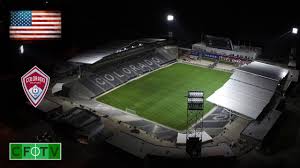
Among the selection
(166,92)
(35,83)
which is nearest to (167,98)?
(166,92)

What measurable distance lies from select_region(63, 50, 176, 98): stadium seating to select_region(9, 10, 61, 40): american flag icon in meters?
12.6

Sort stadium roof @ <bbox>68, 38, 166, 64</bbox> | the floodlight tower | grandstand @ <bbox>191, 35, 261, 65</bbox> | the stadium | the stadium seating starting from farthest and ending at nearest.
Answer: grandstand @ <bbox>191, 35, 261, 65</bbox> < the stadium seating < stadium roof @ <bbox>68, 38, 166, 64</bbox> < the stadium < the floodlight tower

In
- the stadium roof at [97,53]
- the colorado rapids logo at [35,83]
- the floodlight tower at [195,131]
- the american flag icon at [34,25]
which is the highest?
the american flag icon at [34,25]

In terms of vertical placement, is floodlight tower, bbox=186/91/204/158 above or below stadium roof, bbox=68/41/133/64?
below

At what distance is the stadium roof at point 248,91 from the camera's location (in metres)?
36.9

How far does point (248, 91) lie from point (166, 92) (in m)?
14.1

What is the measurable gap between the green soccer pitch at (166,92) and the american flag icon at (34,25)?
582 inches

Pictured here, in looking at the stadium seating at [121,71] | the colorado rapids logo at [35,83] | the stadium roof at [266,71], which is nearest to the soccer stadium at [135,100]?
the colorado rapids logo at [35,83]

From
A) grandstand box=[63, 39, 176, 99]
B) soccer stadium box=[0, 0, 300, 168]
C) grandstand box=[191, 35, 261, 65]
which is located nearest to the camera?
soccer stadium box=[0, 0, 300, 168]

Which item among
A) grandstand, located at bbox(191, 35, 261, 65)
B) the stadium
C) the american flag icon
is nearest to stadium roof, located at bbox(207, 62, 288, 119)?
the stadium

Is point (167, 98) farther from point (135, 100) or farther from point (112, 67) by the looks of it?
point (112, 67)

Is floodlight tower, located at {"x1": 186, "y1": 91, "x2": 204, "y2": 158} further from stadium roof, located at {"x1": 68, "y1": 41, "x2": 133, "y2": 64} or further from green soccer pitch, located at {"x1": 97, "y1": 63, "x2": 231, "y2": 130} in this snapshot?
stadium roof, located at {"x1": 68, "y1": 41, "x2": 133, "y2": 64}

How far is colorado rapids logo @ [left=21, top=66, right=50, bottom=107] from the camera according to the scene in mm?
32875

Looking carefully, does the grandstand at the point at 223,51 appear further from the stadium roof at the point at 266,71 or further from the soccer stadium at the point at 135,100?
the stadium roof at the point at 266,71
